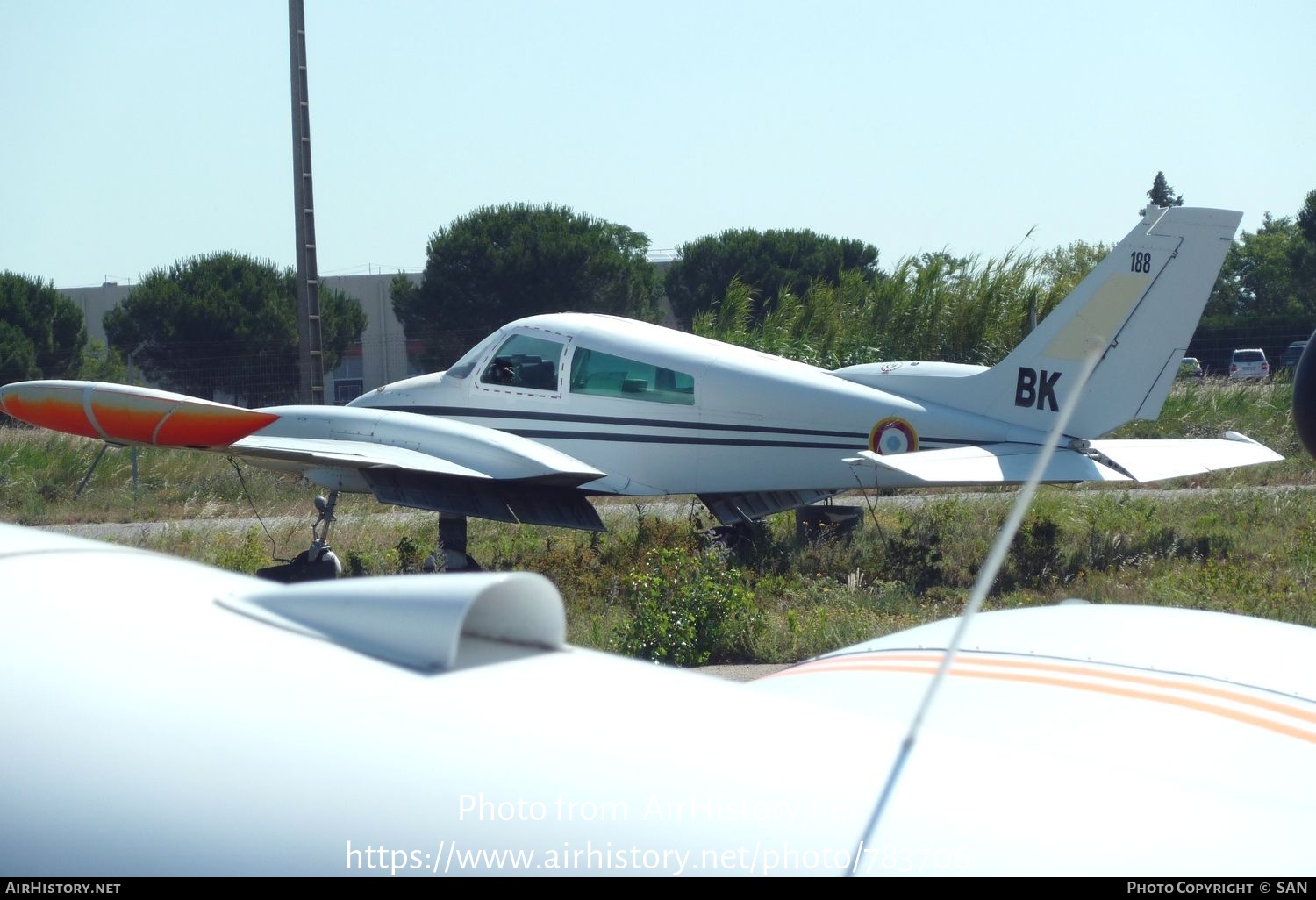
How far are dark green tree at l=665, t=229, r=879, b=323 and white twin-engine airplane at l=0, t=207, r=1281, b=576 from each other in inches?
1581

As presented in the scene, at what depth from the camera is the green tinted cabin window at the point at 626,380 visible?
1066cm

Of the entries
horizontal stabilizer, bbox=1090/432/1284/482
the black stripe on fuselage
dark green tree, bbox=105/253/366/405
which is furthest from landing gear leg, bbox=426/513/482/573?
dark green tree, bbox=105/253/366/405

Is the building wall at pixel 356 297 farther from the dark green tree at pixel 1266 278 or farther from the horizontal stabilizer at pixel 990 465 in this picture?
the horizontal stabilizer at pixel 990 465

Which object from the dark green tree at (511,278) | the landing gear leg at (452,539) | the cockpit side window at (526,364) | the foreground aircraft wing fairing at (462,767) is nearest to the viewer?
the foreground aircraft wing fairing at (462,767)

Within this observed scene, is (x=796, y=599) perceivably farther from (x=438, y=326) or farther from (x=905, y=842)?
(x=438, y=326)

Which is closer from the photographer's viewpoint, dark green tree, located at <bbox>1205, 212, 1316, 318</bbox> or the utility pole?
the utility pole

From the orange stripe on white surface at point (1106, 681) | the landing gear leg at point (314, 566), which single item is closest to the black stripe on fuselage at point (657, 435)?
the landing gear leg at point (314, 566)

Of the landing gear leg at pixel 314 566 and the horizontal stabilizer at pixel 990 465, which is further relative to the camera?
the landing gear leg at pixel 314 566

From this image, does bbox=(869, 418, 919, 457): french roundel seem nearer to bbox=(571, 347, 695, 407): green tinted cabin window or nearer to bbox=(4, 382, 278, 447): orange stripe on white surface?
bbox=(571, 347, 695, 407): green tinted cabin window

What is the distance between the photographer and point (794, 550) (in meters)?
11.2

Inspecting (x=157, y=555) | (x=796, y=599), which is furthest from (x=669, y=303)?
(x=157, y=555)

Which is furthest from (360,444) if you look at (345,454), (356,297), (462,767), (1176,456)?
(356,297)

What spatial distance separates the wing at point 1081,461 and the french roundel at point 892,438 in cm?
9

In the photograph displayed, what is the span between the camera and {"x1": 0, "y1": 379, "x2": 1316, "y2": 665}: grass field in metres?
7.50
